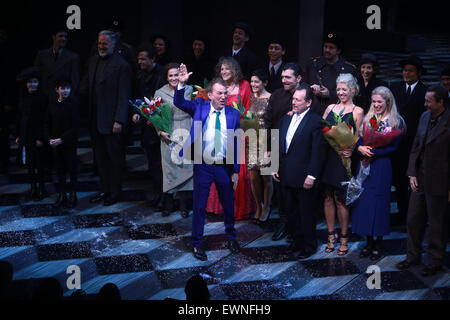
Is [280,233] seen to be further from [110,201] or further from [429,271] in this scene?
[110,201]

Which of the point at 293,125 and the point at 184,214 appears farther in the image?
the point at 184,214

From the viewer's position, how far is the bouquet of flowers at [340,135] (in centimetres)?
460

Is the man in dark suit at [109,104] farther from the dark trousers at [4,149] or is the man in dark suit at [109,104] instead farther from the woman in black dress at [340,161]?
the woman in black dress at [340,161]

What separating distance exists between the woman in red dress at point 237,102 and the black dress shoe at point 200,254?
1013mm

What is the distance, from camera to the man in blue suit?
4723 mm

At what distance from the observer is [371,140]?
15.5 feet

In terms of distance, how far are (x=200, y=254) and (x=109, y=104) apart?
194cm

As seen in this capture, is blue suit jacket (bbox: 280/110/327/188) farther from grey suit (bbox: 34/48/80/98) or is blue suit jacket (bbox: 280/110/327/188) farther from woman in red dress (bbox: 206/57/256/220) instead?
grey suit (bbox: 34/48/80/98)

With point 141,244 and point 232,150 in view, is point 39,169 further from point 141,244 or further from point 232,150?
point 232,150

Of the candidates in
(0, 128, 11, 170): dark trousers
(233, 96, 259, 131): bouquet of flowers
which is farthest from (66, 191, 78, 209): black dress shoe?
(233, 96, 259, 131): bouquet of flowers

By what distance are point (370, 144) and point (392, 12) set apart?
910 cm

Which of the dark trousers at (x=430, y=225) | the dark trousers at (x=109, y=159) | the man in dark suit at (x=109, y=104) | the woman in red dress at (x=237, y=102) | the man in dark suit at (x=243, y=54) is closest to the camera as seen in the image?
the dark trousers at (x=430, y=225)

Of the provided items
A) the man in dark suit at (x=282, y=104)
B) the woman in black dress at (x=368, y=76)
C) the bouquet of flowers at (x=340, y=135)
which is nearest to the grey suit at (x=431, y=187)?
the bouquet of flowers at (x=340, y=135)

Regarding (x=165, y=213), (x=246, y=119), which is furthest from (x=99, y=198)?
(x=246, y=119)
